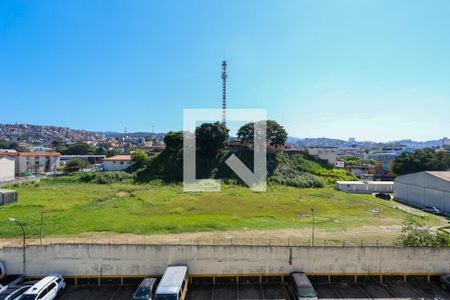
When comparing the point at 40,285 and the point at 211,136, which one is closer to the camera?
the point at 40,285

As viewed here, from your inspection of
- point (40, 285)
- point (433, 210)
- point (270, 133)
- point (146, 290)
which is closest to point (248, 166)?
point (270, 133)

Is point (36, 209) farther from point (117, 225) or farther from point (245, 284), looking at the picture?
point (245, 284)

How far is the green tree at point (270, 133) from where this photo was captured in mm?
45062

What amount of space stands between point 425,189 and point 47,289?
34.3 meters

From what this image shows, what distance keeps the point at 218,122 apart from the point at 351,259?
33207mm

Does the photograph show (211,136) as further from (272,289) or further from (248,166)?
(272,289)

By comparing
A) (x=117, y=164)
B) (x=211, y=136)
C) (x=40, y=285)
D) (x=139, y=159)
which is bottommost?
(x=40, y=285)

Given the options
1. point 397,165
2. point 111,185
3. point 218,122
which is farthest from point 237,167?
point 397,165

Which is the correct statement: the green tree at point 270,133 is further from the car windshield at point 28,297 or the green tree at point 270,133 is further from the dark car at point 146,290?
the car windshield at point 28,297

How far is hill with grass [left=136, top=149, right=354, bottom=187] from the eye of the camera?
128 ft

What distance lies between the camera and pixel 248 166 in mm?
42625

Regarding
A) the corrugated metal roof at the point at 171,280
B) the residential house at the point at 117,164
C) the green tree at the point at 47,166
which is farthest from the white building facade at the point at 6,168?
the corrugated metal roof at the point at 171,280

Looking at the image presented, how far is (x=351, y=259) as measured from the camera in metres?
11.9

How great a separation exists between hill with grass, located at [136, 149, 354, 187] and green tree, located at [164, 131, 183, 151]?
903 millimetres
